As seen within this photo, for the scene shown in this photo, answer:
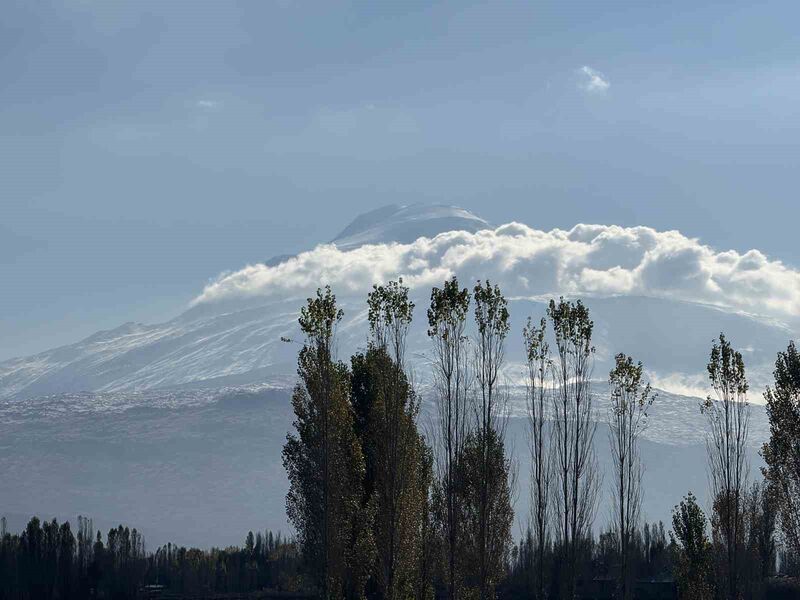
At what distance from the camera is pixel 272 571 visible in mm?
141250

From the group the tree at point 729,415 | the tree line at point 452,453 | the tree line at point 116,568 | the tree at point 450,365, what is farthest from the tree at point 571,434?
the tree line at point 116,568

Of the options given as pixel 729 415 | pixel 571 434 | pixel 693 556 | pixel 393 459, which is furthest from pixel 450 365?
pixel 693 556

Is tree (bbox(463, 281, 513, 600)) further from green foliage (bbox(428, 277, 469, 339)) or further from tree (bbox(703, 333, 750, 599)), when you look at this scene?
tree (bbox(703, 333, 750, 599))

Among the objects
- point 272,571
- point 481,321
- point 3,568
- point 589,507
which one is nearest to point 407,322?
point 481,321

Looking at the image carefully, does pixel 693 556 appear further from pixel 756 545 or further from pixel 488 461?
pixel 488 461

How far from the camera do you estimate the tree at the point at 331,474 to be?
179 feet

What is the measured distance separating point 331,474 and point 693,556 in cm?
2273

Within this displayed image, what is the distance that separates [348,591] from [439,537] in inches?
405

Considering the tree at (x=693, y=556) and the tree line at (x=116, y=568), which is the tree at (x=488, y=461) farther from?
the tree line at (x=116, y=568)

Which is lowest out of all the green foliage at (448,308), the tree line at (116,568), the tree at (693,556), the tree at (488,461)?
the tree line at (116,568)

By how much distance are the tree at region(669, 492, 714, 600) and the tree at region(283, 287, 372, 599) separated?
16970mm

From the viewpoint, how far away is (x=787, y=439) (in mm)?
53250

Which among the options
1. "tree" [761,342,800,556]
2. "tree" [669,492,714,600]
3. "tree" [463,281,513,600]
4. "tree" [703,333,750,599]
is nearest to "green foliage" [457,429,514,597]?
"tree" [463,281,513,600]

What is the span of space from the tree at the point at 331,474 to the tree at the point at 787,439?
1851cm
